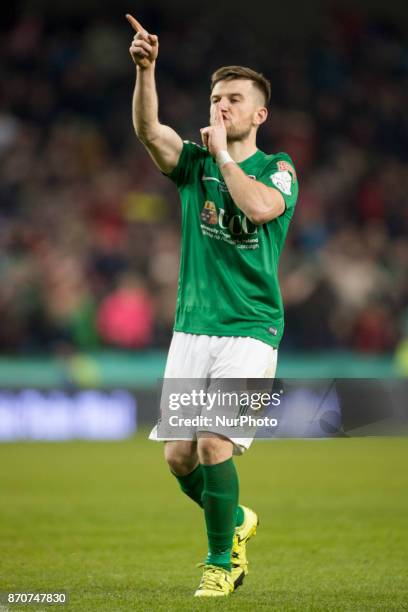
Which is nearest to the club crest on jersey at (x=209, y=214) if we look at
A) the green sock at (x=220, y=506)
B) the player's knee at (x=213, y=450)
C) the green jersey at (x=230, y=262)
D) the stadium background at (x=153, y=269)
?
the green jersey at (x=230, y=262)

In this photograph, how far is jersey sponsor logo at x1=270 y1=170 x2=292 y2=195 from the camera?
5812 millimetres

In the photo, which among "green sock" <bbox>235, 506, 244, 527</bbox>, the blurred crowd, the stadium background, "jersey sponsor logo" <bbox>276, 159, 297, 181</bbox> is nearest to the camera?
"jersey sponsor logo" <bbox>276, 159, 297, 181</bbox>

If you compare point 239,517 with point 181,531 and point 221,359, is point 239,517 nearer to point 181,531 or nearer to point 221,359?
point 221,359

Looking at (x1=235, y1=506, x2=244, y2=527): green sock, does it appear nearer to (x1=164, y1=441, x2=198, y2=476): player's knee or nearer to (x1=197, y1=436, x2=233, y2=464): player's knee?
(x1=164, y1=441, x2=198, y2=476): player's knee

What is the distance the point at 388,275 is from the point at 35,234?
492 cm

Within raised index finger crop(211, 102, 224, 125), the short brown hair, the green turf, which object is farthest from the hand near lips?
the green turf

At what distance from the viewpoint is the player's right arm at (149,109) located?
5.71 meters

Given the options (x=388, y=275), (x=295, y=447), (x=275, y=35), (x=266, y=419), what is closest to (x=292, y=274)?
(x=388, y=275)

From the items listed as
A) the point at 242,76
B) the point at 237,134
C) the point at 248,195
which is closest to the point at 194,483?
the point at 248,195

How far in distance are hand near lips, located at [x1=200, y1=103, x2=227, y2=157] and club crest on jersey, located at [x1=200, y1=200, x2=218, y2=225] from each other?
0.28m

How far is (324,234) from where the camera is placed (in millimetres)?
17859

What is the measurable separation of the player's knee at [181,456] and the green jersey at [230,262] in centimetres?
55

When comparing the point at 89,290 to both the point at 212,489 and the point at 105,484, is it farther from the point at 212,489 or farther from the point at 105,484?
the point at 212,489

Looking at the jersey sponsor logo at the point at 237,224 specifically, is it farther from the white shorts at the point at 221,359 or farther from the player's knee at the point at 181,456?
the player's knee at the point at 181,456
